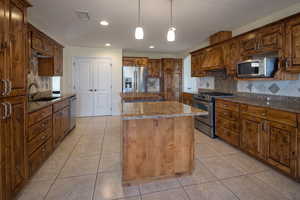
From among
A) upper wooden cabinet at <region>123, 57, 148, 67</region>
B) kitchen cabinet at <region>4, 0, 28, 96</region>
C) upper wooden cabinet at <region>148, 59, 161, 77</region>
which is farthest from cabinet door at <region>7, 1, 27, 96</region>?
upper wooden cabinet at <region>148, 59, 161, 77</region>

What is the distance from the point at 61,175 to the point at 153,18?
10.0ft

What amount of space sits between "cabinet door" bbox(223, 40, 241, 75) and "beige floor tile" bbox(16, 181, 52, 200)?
3597 millimetres

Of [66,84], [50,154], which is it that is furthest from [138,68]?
[50,154]

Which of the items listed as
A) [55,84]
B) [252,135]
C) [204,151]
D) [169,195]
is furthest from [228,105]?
[55,84]

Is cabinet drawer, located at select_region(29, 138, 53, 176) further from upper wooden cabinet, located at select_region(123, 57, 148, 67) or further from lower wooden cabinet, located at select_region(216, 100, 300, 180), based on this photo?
upper wooden cabinet, located at select_region(123, 57, 148, 67)

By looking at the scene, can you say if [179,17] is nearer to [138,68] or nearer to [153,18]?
[153,18]

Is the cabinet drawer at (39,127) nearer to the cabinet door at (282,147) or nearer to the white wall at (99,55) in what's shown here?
the cabinet door at (282,147)

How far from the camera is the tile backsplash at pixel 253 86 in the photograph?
2592mm

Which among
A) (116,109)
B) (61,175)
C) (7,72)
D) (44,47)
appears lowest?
(61,175)

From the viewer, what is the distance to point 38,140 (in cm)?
218

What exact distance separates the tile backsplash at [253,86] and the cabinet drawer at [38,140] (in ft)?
12.5

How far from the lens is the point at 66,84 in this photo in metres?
5.58

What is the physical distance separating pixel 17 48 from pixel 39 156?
1.43m


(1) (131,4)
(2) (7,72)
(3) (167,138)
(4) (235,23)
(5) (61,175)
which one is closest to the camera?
(2) (7,72)
